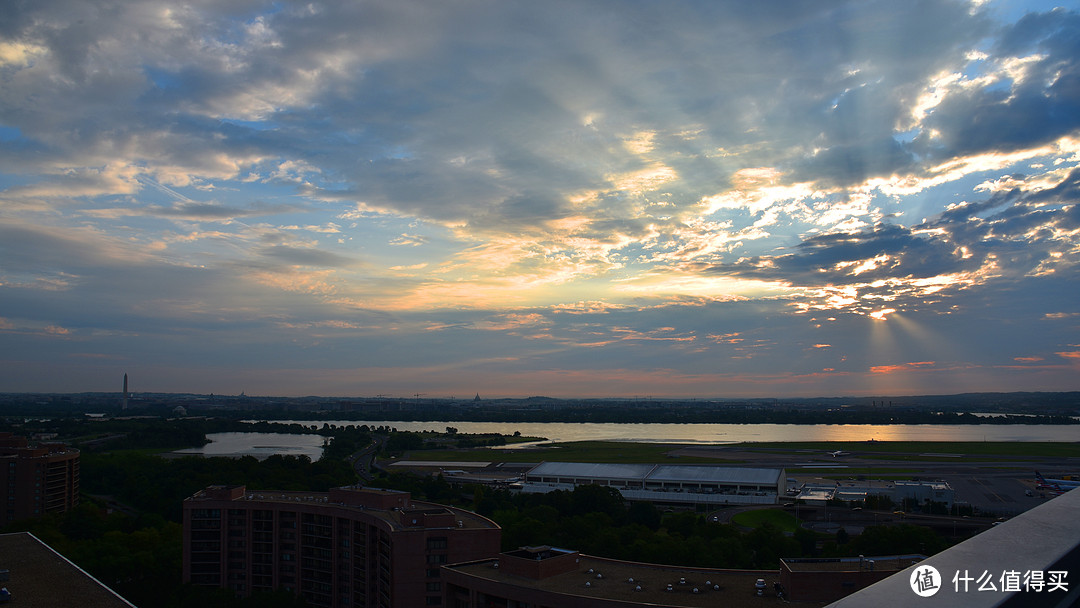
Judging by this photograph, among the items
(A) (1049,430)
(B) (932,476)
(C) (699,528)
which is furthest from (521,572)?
(A) (1049,430)

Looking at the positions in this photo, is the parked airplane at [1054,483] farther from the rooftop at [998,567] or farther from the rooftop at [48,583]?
the rooftop at [998,567]

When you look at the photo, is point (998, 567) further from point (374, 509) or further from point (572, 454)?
point (572, 454)

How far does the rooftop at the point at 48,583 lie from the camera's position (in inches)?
289

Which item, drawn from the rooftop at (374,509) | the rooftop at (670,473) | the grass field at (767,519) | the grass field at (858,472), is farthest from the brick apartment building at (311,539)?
the grass field at (858,472)

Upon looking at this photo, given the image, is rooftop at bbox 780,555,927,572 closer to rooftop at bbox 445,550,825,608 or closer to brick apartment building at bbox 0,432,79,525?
rooftop at bbox 445,550,825,608

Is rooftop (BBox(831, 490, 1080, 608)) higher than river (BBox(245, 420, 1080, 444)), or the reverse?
rooftop (BBox(831, 490, 1080, 608))

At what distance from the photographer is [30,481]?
87.2 ft

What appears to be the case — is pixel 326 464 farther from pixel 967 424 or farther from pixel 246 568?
pixel 967 424

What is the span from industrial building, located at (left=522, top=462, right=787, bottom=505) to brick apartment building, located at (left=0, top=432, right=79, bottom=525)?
63.6 ft

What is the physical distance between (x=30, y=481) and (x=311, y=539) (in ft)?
56.2

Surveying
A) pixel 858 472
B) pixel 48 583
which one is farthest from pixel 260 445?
pixel 48 583

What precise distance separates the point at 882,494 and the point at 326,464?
25419 mm

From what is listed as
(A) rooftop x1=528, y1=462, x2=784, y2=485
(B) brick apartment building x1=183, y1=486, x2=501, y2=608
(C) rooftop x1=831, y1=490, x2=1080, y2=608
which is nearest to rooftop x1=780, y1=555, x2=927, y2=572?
(B) brick apartment building x1=183, y1=486, x2=501, y2=608

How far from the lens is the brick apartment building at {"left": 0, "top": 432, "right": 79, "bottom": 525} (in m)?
26.4
